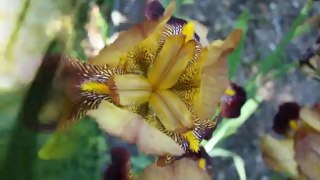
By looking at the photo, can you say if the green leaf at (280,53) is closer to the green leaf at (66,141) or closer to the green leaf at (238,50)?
the green leaf at (238,50)

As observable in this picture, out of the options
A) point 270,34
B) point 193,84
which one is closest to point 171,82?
point 193,84

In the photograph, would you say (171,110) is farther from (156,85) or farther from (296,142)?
(296,142)

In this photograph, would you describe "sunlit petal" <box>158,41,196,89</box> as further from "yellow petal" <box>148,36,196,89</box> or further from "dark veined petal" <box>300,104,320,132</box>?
"dark veined petal" <box>300,104,320,132</box>

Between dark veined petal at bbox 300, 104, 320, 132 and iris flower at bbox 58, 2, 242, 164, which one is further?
dark veined petal at bbox 300, 104, 320, 132

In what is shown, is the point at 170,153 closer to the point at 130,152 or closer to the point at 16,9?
the point at 130,152

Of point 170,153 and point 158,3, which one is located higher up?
point 158,3

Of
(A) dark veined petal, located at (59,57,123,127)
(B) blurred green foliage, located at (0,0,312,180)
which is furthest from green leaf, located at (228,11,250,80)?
(A) dark veined petal, located at (59,57,123,127)
